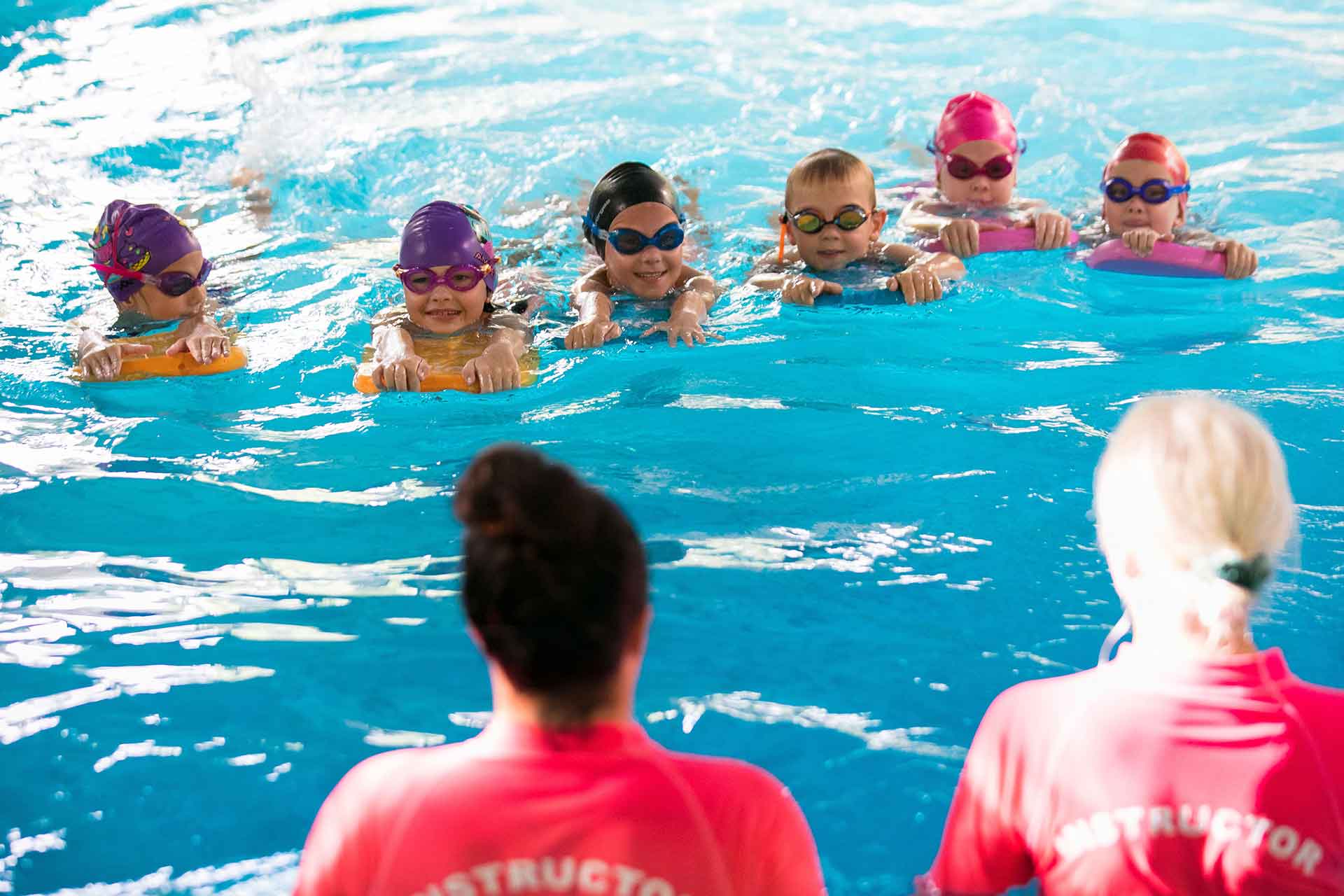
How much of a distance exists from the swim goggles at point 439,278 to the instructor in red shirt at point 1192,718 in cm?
396

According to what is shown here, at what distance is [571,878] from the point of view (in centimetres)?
159

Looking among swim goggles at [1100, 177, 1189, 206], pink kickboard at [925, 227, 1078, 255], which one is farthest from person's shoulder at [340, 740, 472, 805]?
swim goggles at [1100, 177, 1189, 206]

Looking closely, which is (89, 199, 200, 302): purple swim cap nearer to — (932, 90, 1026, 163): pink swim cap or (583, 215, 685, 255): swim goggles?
(583, 215, 685, 255): swim goggles

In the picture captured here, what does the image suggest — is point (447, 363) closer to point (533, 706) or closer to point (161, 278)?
point (161, 278)

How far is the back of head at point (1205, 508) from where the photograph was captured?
1.85 meters

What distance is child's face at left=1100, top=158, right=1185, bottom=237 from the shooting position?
6.57m

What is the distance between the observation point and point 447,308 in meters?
5.64

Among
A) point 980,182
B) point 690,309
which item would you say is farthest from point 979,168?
point 690,309

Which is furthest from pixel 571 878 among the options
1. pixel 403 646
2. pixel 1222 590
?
pixel 403 646

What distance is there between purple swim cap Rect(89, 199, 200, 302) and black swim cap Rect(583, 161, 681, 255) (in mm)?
1941

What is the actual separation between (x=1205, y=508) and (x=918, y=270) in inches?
171

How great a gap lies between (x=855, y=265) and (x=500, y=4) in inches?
391

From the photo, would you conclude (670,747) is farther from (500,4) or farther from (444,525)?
(500,4)

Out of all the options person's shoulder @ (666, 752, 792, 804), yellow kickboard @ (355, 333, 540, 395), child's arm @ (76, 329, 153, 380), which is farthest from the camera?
child's arm @ (76, 329, 153, 380)
